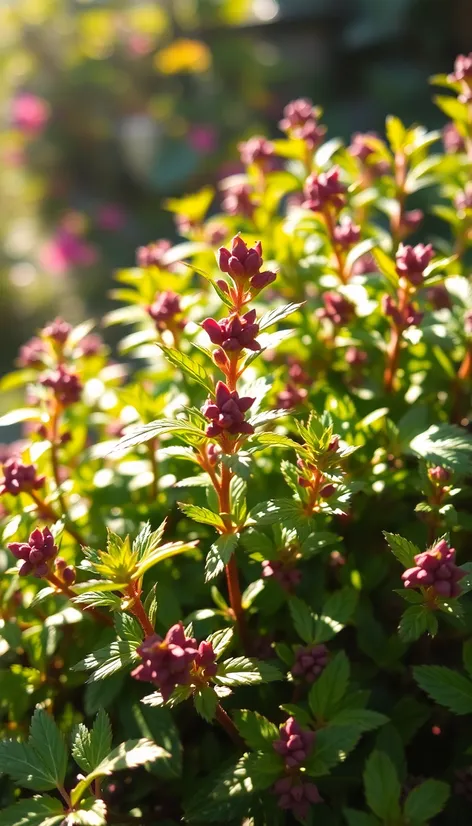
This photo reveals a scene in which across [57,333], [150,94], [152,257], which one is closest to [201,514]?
[57,333]

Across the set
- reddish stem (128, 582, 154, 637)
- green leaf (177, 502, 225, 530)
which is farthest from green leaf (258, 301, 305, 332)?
reddish stem (128, 582, 154, 637)

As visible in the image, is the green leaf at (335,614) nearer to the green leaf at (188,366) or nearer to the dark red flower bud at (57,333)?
the green leaf at (188,366)

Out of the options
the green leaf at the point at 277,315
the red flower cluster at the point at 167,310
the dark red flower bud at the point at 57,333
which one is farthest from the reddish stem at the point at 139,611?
the dark red flower bud at the point at 57,333

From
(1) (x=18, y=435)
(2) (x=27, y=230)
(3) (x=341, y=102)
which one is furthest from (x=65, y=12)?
(1) (x=18, y=435)

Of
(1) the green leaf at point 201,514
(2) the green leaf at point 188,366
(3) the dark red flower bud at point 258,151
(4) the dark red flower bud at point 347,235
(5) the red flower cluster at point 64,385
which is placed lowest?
(1) the green leaf at point 201,514

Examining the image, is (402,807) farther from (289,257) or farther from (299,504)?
(289,257)

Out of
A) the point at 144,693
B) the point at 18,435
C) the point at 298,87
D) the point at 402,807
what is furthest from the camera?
the point at 298,87
